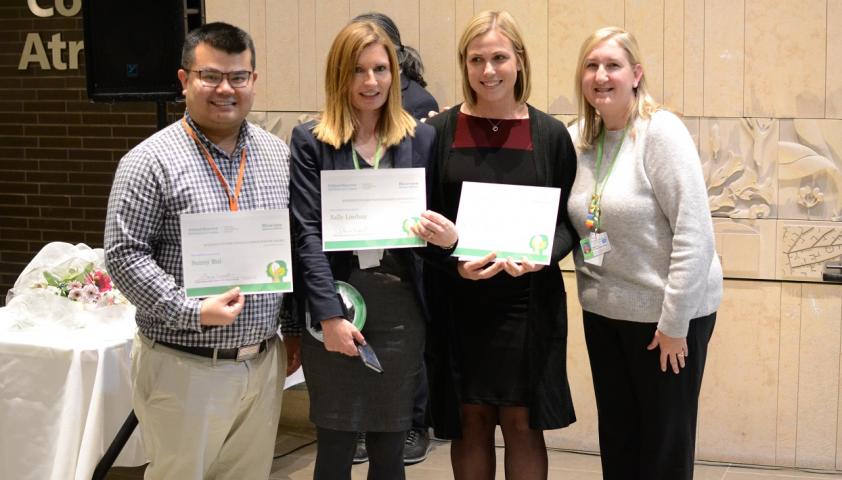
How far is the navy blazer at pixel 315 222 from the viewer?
2.96 m

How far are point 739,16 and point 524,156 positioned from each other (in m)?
1.91

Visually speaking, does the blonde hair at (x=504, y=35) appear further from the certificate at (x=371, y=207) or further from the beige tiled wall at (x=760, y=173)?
the beige tiled wall at (x=760, y=173)

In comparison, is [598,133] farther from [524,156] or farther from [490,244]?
[490,244]

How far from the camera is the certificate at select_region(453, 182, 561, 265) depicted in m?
3.18

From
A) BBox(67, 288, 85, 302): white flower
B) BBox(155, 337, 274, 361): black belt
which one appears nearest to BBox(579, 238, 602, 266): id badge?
BBox(155, 337, 274, 361): black belt

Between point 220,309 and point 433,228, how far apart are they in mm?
664

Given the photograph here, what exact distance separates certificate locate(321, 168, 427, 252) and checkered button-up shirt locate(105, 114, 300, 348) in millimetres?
160

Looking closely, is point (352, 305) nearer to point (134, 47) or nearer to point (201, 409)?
point (201, 409)

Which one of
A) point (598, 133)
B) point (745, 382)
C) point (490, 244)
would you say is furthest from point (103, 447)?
point (745, 382)

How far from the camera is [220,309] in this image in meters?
2.79

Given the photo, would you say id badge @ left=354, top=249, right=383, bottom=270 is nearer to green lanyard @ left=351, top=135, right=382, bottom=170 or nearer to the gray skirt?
the gray skirt

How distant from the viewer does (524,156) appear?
3320 mm

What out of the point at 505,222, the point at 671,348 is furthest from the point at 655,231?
the point at 505,222

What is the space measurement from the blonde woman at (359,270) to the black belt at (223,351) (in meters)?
0.19
